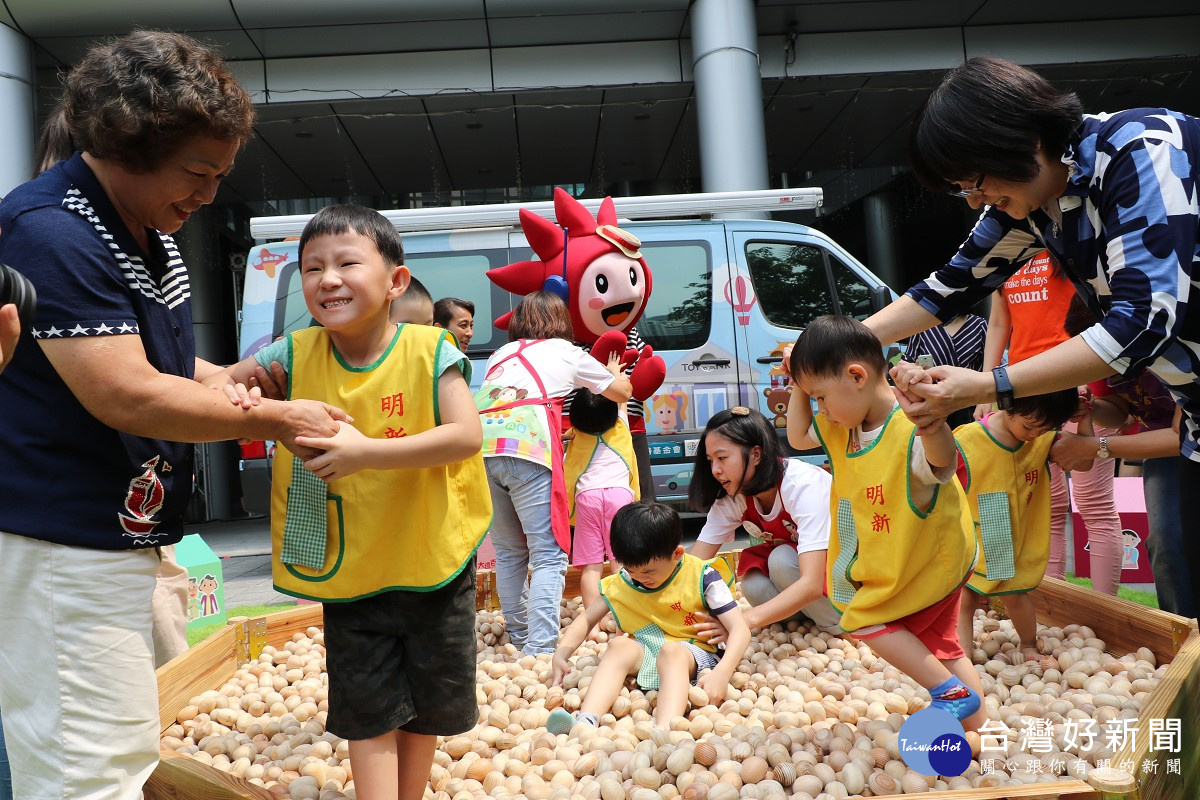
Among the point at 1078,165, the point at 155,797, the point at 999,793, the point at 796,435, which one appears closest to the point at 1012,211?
the point at 1078,165

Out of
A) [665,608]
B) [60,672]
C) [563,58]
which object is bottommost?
[665,608]

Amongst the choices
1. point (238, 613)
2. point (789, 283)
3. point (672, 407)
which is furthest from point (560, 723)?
point (789, 283)

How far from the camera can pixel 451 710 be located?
1917 mm

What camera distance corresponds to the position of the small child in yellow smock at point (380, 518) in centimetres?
184

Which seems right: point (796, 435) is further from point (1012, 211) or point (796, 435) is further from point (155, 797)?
point (155, 797)

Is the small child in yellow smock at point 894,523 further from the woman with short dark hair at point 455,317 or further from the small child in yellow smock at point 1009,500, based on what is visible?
the woman with short dark hair at point 455,317

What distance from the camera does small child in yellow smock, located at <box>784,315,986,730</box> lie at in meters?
2.19

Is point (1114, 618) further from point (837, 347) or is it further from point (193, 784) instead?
point (193, 784)

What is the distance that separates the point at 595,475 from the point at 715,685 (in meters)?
1.24

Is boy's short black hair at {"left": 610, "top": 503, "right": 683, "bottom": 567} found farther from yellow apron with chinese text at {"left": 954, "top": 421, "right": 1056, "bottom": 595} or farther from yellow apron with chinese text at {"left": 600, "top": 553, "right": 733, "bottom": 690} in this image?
yellow apron with chinese text at {"left": 954, "top": 421, "right": 1056, "bottom": 595}

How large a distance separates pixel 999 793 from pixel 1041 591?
203cm

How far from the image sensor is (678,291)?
6.41 metres

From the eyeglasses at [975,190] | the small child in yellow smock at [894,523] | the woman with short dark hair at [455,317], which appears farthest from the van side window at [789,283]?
the eyeglasses at [975,190]

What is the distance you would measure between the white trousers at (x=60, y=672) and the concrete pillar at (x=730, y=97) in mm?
7748
